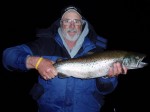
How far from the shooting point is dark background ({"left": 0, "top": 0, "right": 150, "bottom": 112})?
1198 cm

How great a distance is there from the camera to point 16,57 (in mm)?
4645

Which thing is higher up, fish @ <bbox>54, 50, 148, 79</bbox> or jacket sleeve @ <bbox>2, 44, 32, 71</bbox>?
jacket sleeve @ <bbox>2, 44, 32, 71</bbox>

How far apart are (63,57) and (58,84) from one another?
0.49 metres

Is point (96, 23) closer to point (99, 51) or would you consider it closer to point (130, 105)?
point (130, 105)

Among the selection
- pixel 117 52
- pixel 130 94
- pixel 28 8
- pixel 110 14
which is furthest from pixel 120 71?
pixel 28 8

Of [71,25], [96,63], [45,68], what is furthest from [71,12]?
[45,68]

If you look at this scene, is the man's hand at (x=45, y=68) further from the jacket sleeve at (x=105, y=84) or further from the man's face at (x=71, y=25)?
the man's face at (x=71, y=25)

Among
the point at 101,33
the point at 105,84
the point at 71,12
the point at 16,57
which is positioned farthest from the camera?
the point at 101,33

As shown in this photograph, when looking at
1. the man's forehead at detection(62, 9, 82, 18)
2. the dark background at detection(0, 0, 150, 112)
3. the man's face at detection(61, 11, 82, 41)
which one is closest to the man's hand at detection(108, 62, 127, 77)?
the man's face at detection(61, 11, 82, 41)

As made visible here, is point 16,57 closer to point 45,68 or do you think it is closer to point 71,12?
point 45,68

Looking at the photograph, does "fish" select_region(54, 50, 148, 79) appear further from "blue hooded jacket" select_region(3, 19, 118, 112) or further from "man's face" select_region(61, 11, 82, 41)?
"man's face" select_region(61, 11, 82, 41)

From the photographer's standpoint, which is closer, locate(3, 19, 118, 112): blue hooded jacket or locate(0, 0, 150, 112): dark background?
locate(3, 19, 118, 112): blue hooded jacket

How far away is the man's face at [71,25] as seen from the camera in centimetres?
537

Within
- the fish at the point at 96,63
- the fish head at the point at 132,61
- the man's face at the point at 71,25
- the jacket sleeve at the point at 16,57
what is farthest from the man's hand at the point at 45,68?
the fish head at the point at 132,61
